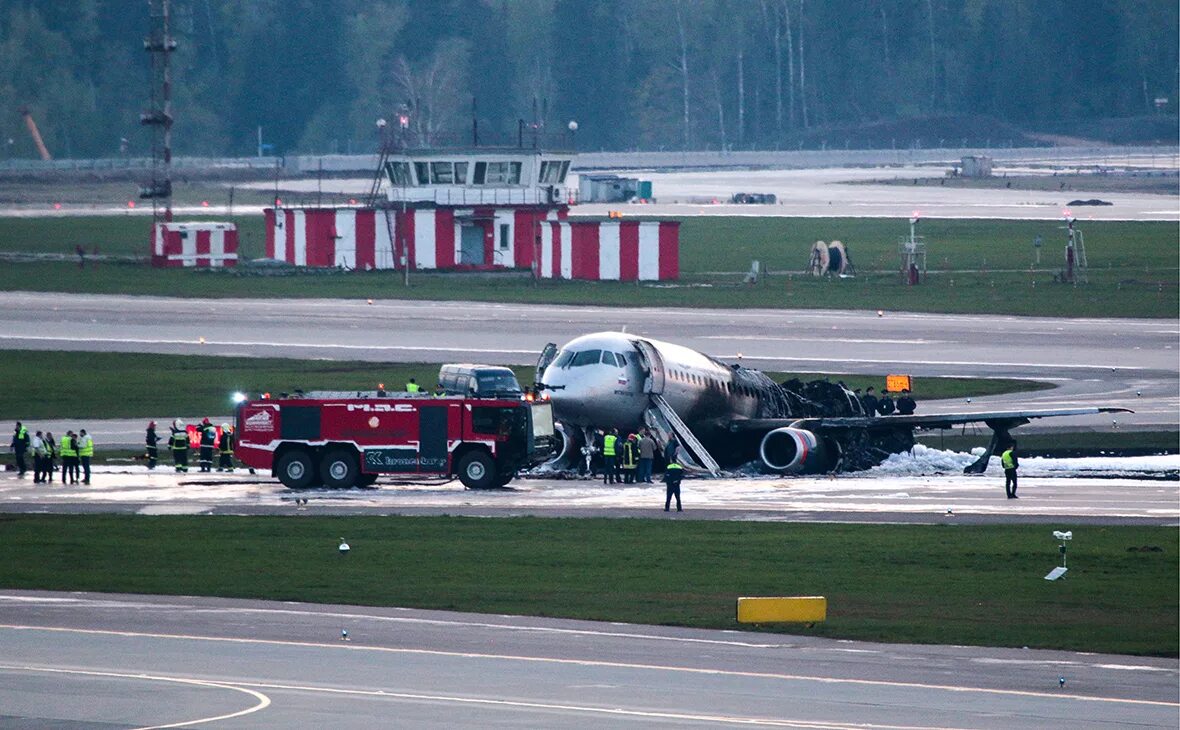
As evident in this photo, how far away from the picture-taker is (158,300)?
328ft

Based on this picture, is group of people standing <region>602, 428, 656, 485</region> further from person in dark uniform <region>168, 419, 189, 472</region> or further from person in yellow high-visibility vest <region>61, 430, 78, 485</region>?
person in yellow high-visibility vest <region>61, 430, 78, 485</region>

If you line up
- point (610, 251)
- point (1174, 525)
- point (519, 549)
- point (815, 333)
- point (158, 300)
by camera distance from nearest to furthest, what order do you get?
1. point (519, 549)
2. point (1174, 525)
3. point (815, 333)
4. point (158, 300)
5. point (610, 251)

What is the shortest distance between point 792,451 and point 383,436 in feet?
39.2

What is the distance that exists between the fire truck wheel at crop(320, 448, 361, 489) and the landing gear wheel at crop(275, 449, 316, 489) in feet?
1.19

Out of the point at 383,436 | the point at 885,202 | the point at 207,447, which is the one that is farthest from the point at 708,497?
the point at 885,202

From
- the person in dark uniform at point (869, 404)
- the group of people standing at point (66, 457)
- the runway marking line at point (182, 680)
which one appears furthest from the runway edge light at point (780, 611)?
the person in dark uniform at point (869, 404)

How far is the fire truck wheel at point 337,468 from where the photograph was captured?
157 ft

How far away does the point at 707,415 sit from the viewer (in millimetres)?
53750

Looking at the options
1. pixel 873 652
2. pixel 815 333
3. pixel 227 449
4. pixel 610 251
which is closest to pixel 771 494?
pixel 227 449

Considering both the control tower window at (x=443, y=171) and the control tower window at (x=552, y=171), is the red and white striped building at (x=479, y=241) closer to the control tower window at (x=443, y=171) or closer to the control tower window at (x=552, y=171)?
the control tower window at (x=443, y=171)

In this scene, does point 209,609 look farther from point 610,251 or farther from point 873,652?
point 610,251

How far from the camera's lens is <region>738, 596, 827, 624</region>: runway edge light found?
2969cm

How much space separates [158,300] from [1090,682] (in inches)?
3174

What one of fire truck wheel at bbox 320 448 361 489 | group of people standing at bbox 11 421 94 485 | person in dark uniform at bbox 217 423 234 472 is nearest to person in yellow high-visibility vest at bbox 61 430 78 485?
group of people standing at bbox 11 421 94 485
